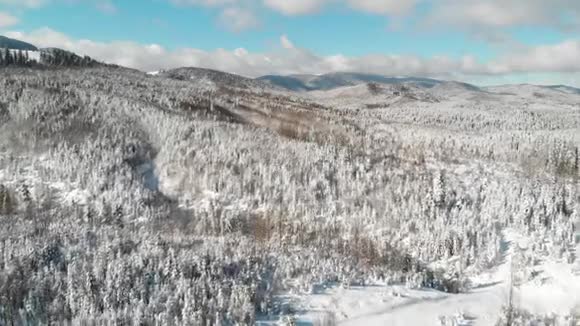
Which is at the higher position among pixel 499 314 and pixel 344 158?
pixel 344 158

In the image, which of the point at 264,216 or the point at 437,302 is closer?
the point at 437,302

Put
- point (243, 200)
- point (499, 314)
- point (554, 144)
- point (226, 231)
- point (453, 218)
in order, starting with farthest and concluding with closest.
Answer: point (554, 144) → point (243, 200) → point (226, 231) → point (453, 218) → point (499, 314)

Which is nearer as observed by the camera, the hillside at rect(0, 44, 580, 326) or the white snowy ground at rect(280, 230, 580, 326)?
the white snowy ground at rect(280, 230, 580, 326)

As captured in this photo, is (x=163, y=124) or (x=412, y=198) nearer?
(x=412, y=198)

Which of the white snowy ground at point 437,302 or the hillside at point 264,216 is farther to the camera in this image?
the hillside at point 264,216

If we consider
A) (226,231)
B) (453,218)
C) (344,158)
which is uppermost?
(344,158)

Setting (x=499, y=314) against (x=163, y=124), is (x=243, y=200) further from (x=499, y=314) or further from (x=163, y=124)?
(x=499, y=314)

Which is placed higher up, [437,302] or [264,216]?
[437,302]

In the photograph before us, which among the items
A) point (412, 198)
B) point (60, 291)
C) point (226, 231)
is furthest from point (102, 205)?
point (412, 198)
